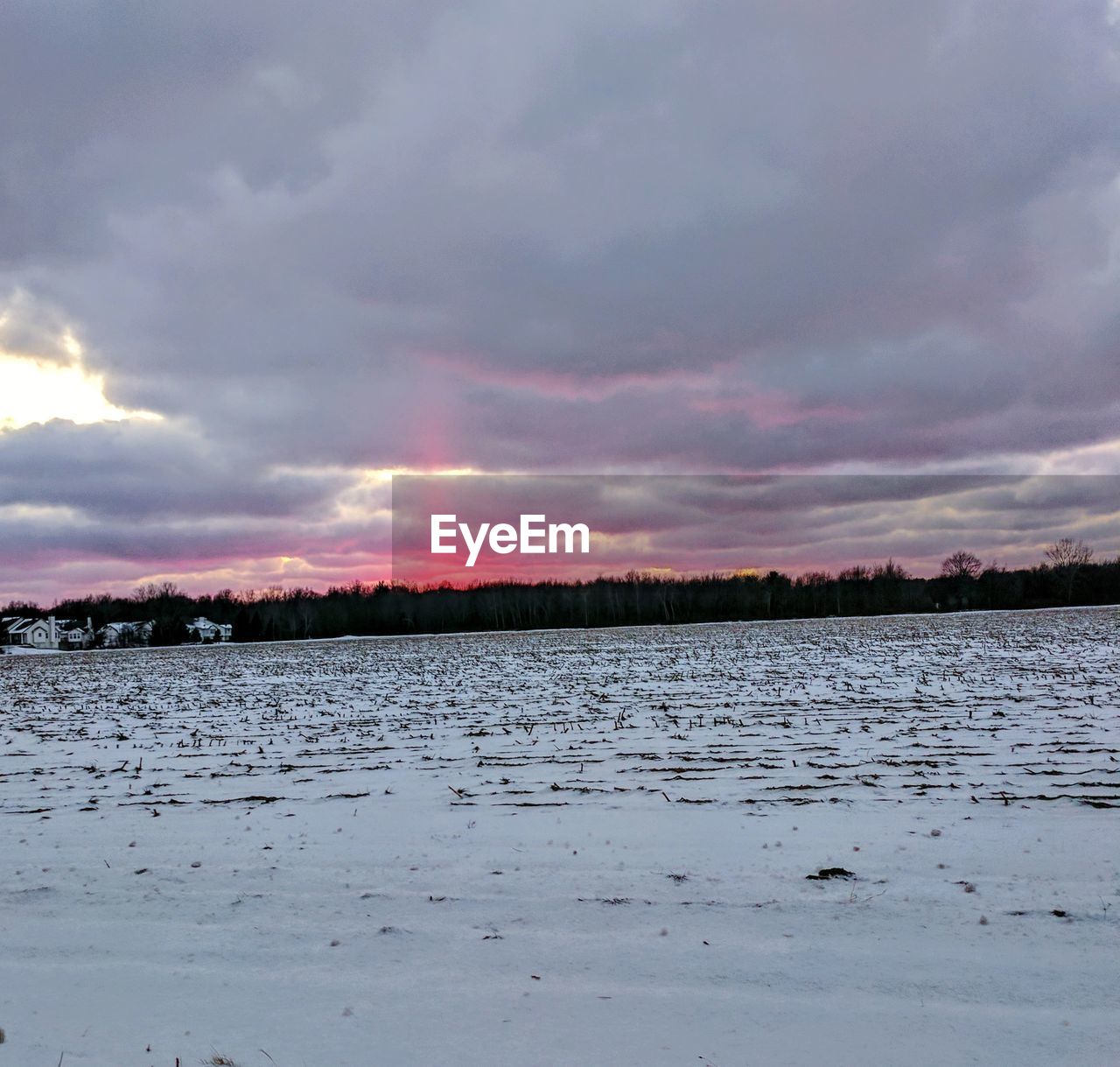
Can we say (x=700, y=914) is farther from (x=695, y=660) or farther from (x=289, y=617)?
(x=289, y=617)

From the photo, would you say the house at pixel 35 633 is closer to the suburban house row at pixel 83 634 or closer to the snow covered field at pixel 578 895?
the suburban house row at pixel 83 634

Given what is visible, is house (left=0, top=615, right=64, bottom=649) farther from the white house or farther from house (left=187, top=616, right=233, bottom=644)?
house (left=187, top=616, right=233, bottom=644)

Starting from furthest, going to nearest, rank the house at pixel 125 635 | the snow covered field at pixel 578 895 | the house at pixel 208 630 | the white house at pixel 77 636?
the white house at pixel 77 636
the house at pixel 208 630
the house at pixel 125 635
the snow covered field at pixel 578 895

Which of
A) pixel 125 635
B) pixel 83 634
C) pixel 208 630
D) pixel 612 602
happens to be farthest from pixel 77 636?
pixel 612 602

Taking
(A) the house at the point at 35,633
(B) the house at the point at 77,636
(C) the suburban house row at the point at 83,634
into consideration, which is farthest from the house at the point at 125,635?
(A) the house at the point at 35,633

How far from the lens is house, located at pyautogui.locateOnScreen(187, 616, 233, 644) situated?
358ft

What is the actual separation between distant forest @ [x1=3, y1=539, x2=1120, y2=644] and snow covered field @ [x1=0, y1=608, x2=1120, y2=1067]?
96.1 meters

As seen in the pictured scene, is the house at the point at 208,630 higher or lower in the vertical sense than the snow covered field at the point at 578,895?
lower

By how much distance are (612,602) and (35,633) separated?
299ft

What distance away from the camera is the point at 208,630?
387 ft

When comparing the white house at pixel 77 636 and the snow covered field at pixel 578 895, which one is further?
the white house at pixel 77 636

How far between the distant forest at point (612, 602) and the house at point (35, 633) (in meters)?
12.3

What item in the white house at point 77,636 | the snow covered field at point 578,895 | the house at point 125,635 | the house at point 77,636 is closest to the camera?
the snow covered field at point 578,895

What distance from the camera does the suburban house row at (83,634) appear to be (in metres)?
99.9
